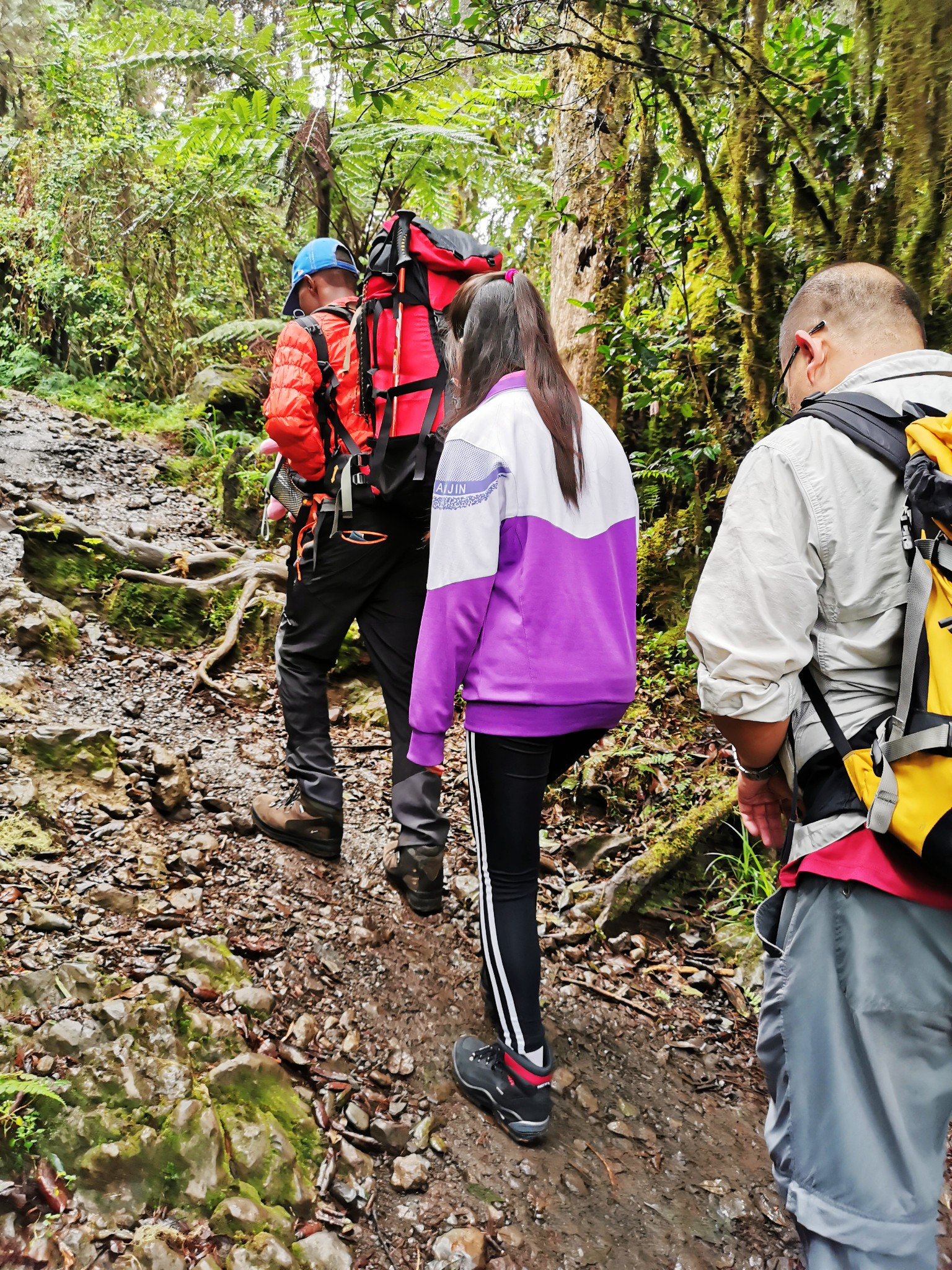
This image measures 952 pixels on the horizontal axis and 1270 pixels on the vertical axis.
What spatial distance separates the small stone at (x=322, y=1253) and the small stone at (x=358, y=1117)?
0.38 m

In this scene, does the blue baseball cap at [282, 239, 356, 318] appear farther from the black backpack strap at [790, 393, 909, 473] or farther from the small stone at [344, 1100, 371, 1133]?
the small stone at [344, 1100, 371, 1133]

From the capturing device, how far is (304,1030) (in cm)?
264

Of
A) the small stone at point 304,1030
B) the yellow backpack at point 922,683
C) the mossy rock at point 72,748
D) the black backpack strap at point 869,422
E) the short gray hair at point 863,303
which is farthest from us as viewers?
the mossy rock at point 72,748

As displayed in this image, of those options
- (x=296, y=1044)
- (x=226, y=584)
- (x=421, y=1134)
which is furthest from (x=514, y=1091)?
(x=226, y=584)

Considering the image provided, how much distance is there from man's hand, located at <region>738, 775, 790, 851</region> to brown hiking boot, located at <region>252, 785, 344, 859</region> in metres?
2.22

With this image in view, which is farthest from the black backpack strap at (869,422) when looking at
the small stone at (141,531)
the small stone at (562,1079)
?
the small stone at (141,531)

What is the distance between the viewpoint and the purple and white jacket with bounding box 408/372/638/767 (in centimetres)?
217

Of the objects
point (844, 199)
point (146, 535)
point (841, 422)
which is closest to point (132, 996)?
point (841, 422)

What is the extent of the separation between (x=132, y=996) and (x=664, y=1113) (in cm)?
187

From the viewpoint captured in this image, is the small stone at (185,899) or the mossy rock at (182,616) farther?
the mossy rock at (182,616)

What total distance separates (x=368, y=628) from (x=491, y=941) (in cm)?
153

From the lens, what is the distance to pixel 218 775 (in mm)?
4324

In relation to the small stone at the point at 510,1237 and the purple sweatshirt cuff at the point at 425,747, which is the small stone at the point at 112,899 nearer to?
the purple sweatshirt cuff at the point at 425,747

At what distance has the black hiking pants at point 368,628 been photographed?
129 inches
